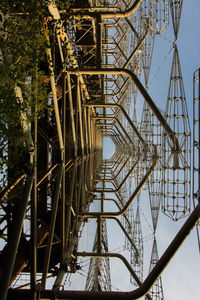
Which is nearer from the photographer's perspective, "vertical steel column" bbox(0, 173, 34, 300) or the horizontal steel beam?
"vertical steel column" bbox(0, 173, 34, 300)

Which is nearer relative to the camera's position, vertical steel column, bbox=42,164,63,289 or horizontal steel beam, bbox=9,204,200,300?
horizontal steel beam, bbox=9,204,200,300

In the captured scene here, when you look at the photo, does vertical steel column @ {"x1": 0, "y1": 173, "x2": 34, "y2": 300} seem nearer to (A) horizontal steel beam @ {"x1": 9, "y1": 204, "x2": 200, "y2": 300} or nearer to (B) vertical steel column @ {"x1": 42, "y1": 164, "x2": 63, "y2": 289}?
(A) horizontal steel beam @ {"x1": 9, "y1": 204, "x2": 200, "y2": 300}


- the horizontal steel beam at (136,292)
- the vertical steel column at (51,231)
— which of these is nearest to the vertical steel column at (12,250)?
the horizontal steel beam at (136,292)

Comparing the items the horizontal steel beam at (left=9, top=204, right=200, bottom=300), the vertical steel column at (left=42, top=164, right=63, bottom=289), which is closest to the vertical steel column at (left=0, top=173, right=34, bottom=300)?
the horizontal steel beam at (left=9, top=204, right=200, bottom=300)

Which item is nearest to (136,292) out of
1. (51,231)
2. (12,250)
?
(51,231)

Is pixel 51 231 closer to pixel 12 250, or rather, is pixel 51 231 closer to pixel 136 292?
pixel 12 250

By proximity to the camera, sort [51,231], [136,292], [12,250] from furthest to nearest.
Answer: [51,231]
[136,292]
[12,250]

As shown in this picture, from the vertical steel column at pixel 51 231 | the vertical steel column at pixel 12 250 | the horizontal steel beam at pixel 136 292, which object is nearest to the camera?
the vertical steel column at pixel 12 250

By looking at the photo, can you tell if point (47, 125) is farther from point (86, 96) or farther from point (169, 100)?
point (169, 100)

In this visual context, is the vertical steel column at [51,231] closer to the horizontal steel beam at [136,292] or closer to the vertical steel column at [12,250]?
the horizontal steel beam at [136,292]

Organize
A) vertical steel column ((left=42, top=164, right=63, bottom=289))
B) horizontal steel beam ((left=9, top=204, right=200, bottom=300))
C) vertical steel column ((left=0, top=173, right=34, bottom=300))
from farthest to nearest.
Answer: vertical steel column ((left=42, top=164, right=63, bottom=289)) < horizontal steel beam ((left=9, top=204, right=200, bottom=300)) < vertical steel column ((left=0, top=173, right=34, bottom=300))

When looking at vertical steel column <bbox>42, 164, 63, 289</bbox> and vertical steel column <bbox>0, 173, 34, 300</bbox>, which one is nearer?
vertical steel column <bbox>0, 173, 34, 300</bbox>

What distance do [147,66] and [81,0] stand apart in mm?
9024

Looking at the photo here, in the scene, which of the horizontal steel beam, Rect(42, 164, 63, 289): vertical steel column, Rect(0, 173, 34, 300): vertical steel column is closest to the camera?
Rect(0, 173, 34, 300): vertical steel column
